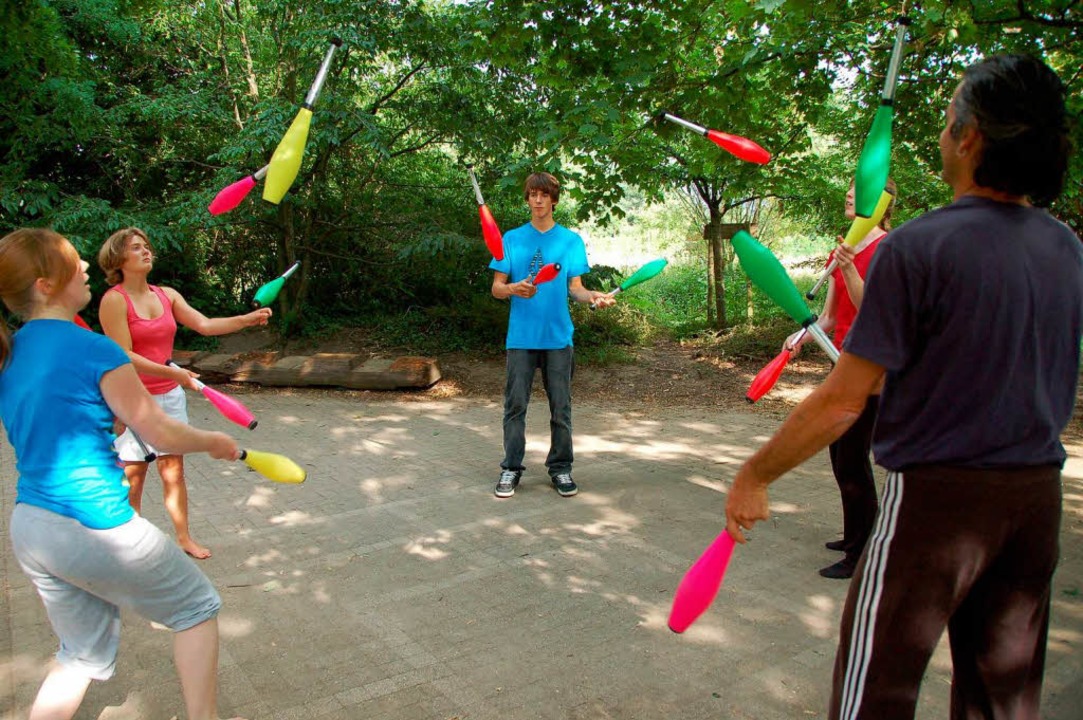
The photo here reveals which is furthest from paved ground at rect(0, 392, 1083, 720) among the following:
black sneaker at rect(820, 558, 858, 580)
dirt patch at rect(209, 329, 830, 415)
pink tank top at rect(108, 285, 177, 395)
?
dirt patch at rect(209, 329, 830, 415)

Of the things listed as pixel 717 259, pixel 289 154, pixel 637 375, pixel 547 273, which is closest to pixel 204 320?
pixel 289 154

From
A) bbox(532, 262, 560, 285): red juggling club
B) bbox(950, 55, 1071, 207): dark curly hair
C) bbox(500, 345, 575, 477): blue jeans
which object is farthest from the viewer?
bbox(500, 345, 575, 477): blue jeans

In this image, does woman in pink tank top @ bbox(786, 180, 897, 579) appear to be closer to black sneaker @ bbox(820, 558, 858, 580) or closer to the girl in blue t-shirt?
black sneaker @ bbox(820, 558, 858, 580)

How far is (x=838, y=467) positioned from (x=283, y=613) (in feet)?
8.31

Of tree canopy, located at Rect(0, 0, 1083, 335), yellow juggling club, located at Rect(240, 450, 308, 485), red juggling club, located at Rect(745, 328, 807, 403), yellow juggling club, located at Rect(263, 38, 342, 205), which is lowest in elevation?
yellow juggling club, located at Rect(240, 450, 308, 485)

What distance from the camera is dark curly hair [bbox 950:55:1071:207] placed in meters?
1.57

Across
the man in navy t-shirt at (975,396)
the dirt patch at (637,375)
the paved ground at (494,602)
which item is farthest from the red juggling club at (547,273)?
the dirt patch at (637,375)

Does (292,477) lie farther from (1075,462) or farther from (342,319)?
(342,319)

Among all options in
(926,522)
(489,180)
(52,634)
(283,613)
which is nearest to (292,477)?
(283,613)

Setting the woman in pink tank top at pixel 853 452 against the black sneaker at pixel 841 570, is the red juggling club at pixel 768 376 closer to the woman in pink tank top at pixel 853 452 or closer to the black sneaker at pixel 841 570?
the woman in pink tank top at pixel 853 452

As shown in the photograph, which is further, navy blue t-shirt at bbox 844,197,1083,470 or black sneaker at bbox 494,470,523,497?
black sneaker at bbox 494,470,523,497

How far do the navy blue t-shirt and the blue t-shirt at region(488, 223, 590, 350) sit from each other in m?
3.21

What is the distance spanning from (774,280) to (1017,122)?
4.20ft

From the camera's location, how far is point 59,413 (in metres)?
2.06
